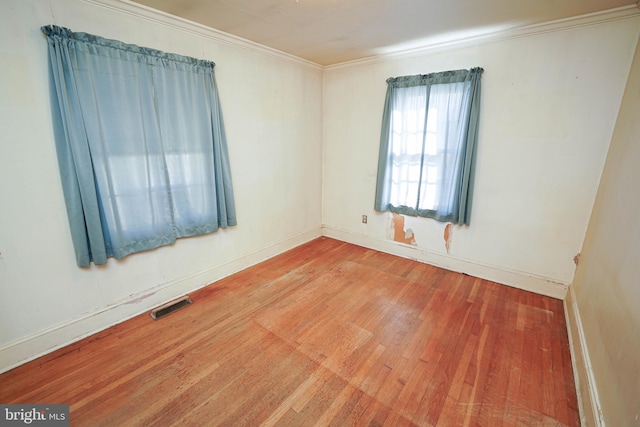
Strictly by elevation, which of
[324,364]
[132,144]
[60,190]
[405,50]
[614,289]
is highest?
[405,50]

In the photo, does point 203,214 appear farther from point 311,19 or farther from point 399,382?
point 399,382

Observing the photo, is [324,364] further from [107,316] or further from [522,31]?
[522,31]

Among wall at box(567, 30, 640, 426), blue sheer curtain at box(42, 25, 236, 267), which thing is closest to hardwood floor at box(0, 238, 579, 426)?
wall at box(567, 30, 640, 426)

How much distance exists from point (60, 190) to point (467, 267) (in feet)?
12.4

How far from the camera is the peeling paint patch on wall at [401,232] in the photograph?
3.40m

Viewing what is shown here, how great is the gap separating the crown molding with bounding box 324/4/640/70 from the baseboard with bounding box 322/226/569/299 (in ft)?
7.30

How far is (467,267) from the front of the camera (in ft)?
9.95

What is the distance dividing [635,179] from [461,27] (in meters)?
1.78

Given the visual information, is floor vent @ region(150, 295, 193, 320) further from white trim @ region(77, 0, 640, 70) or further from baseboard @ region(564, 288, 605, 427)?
baseboard @ region(564, 288, 605, 427)

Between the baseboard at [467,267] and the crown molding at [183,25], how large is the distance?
8.34ft

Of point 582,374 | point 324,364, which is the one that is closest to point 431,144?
point 582,374

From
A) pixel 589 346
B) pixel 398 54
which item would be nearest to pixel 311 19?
pixel 398 54

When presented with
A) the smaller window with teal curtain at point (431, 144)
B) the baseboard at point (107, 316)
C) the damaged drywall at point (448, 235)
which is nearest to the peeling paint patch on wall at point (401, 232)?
the smaller window with teal curtain at point (431, 144)

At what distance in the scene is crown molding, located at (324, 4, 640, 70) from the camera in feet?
6.61
